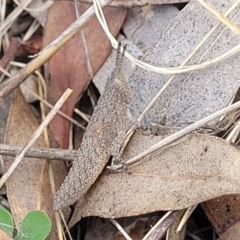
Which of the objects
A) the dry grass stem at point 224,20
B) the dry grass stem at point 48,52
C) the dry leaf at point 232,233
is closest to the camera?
the dry leaf at point 232,233

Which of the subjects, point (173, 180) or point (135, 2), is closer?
point (173, 180)

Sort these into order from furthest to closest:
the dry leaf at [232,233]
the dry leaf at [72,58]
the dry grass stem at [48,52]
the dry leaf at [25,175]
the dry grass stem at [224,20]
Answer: the dry leaf at [72,58]
the dry grass stem at [48,52]
the dry leaf at [25,175]
the dry grass stem at [224,20]
the dry leaf at [232,233]

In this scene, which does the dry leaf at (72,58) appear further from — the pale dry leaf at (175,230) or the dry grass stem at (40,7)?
the pale dry leaf at (175,230)

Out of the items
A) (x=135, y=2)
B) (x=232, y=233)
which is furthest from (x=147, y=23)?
(x=232, y=233)

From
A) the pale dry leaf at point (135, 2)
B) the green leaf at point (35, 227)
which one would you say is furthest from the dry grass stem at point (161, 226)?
the pale dry leaf at point (135, 2)

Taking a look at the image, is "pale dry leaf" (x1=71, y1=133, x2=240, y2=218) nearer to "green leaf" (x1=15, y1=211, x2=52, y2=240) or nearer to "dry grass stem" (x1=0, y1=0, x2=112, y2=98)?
"green leaf" (x1=15, y1=211, x2=52, y2=240)

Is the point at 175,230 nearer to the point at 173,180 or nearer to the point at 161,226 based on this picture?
the point at 161,226
